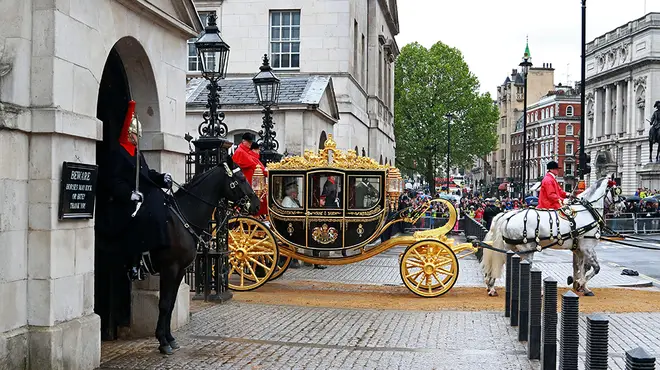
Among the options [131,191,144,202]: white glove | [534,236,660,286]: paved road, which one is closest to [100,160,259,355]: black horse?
[131,191,144,202]: white glove

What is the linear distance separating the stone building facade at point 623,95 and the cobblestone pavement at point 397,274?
64.8 metres

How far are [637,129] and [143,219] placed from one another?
287 feet

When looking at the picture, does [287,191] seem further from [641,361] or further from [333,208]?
[641,361]

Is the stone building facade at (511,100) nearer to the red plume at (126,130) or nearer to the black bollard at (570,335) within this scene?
the red plume at (126,130)

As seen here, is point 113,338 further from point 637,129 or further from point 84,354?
point 637,129

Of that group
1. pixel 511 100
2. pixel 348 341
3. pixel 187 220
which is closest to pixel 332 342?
pixel 348 341

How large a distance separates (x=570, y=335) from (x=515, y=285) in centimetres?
418

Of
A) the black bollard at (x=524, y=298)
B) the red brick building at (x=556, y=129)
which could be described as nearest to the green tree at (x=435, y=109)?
the red brick building at (x=556, y=129)

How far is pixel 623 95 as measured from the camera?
305 ft

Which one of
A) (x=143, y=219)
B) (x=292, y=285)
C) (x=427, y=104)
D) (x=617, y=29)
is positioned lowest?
(x=292, y=285)

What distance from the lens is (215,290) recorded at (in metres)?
13.1

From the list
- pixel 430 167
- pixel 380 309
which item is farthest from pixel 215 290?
pixel 430 167

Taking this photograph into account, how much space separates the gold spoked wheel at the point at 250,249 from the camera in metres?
14.8

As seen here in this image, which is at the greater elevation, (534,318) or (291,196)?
(291,196)
